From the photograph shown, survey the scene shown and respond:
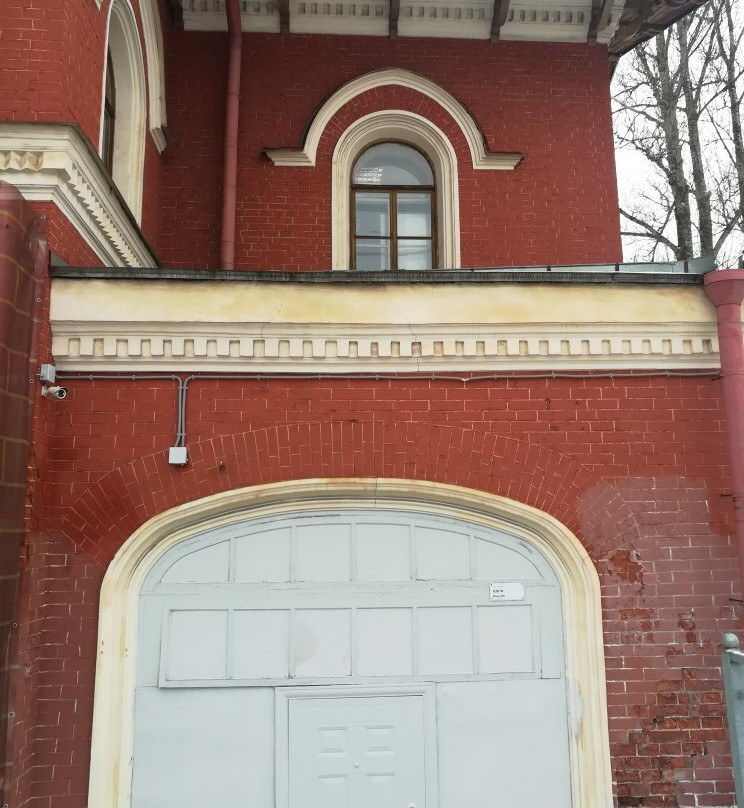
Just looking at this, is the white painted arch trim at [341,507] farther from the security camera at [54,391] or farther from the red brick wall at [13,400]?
the security camera at [54,391]

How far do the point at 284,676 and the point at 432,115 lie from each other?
648cm

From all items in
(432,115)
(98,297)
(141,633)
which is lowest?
(141,633)

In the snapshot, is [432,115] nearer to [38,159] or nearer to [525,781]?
[38,159]

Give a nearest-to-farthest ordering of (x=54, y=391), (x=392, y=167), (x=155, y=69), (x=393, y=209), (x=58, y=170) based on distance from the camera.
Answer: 1. (x=54, y=391)
2. (x=58, y=170)
3. (x=155, y=69)
4. (x=393, y=209)
5. (x=392, y=167)

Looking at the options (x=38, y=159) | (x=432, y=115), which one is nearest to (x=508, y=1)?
(x=432, y=115)

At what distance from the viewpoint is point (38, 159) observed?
494 centimetres

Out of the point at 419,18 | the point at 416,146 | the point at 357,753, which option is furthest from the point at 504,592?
the point at 419,18

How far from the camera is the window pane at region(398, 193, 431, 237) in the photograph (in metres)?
8.48

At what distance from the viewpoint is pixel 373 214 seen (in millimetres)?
8508

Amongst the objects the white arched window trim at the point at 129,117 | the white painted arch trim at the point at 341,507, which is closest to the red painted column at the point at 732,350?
the white painted arch trim at the point at 341,507

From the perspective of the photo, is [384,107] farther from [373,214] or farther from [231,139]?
[231,139]

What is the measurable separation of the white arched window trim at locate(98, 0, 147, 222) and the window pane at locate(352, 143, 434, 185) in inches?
100

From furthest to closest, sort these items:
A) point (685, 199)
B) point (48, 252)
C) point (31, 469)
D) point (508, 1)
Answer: point (685, 199)
point (508, 1)
point (48, 252)
point (31, 469)

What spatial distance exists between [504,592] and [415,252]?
4.65 metres
